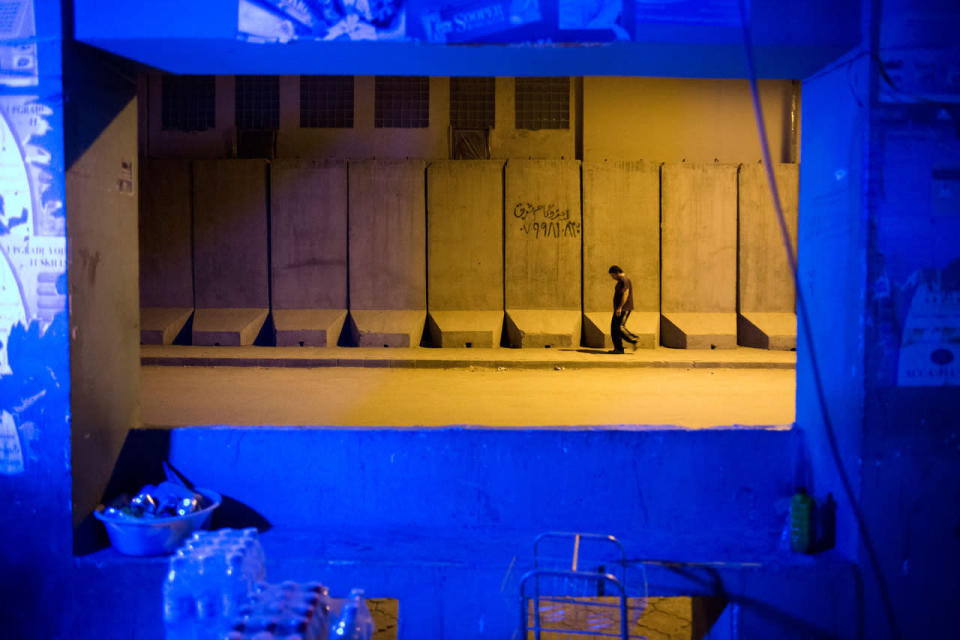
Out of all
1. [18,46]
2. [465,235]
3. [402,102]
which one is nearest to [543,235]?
[465,235]

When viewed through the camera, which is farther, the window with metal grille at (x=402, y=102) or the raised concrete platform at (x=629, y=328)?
the window with metal grille at (x=402, y=102)

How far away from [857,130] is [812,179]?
0.53 meters

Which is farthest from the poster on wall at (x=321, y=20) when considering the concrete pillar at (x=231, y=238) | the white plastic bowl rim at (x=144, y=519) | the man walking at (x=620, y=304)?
the concrete pillar at (x=231, y=238)

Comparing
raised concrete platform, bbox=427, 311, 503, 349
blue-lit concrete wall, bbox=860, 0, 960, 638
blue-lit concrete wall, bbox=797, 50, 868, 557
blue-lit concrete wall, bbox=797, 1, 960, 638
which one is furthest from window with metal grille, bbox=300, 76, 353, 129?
blue-lit concrete wall, bbox=860, 0, 960, 638

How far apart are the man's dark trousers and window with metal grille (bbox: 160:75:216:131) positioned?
884cm

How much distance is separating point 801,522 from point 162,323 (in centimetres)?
1192

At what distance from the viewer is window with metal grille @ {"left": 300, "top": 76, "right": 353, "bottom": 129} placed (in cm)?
1494

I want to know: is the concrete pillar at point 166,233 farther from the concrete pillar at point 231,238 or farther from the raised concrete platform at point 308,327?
the raised concrete platform at point 308,327

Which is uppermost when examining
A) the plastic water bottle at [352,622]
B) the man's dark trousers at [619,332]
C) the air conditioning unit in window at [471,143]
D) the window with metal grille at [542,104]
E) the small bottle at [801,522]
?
the window with metal grille at [542,104]

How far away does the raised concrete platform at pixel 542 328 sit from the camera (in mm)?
13594

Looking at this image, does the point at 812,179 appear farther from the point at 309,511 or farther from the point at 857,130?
the point at 309,511

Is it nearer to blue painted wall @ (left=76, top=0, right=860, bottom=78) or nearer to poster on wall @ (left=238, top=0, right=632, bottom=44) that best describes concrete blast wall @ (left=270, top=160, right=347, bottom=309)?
blue painted wall @ (left=76, top=0, right=860, bottom=78)

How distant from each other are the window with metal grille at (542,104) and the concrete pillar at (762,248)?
3.62m

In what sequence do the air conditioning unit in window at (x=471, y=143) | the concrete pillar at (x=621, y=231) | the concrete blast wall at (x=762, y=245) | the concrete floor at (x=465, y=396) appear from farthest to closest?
the air conditioning unit in window at (x=471, y=143) → the concrete blast wall at (x=762, y=245) → the concrete pillar at (x=621, y=231) → the concrete floor at (x=465, y=396)
